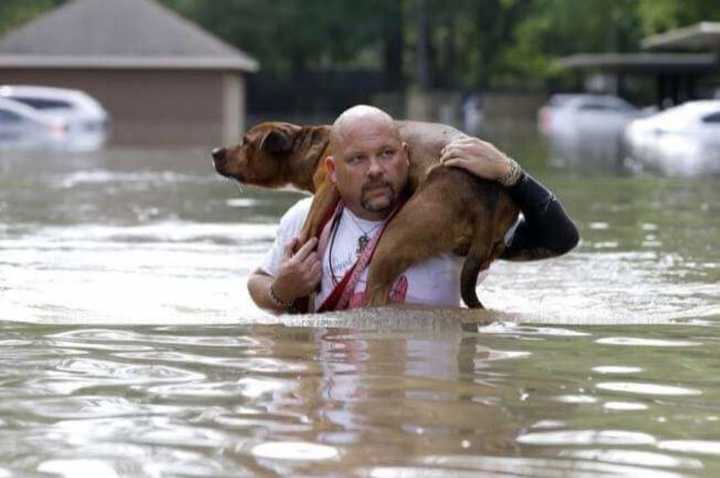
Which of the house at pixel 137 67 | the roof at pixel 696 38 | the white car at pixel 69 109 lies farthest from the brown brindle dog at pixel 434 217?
the house at pixel 137 67

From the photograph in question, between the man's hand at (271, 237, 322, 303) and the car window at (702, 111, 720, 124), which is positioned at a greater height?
the man's hand at (271, 237, 322, 303)

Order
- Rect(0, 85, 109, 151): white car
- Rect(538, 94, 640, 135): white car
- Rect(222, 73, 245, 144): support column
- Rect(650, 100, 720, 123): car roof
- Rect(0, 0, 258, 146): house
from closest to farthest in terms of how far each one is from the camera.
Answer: Rect(650, 100, 720, 123): car roof
Rect(0, 85, 109, 151): white car
Rect(0, 0, 258, 146): house
Rect(222, 73, 245, 144): support column
Rect(538, 94, 640, 135): white car

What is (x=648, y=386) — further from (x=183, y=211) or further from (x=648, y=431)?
(x=183, y=211)

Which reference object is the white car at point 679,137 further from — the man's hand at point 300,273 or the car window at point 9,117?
the man's hand at point 300,273

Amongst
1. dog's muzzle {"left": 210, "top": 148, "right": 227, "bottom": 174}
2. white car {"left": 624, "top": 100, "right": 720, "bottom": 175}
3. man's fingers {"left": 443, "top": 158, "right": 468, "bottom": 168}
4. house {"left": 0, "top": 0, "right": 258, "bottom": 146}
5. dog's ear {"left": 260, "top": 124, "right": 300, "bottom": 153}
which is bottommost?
house {"left": 0, "top": 0, "right": 258, "bottom": 146}

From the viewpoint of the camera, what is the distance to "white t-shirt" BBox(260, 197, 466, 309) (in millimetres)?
8531

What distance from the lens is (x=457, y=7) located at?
8756 cm

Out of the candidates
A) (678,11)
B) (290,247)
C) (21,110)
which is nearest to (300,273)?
(290,247)

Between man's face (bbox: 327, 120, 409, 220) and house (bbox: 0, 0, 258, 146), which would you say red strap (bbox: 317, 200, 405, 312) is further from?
house (bbox: 0, 0, 258, 146)

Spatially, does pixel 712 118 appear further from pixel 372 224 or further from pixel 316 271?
pixel 316 271

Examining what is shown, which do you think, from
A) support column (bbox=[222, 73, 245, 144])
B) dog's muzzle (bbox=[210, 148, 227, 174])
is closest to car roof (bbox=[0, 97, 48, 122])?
support column (bbox=[222, 73, 245, 144])

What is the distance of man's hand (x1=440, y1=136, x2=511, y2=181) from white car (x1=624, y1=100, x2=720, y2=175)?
2413 cm

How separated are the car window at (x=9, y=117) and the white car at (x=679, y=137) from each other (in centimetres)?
1563

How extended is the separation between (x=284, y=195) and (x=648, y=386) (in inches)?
576
